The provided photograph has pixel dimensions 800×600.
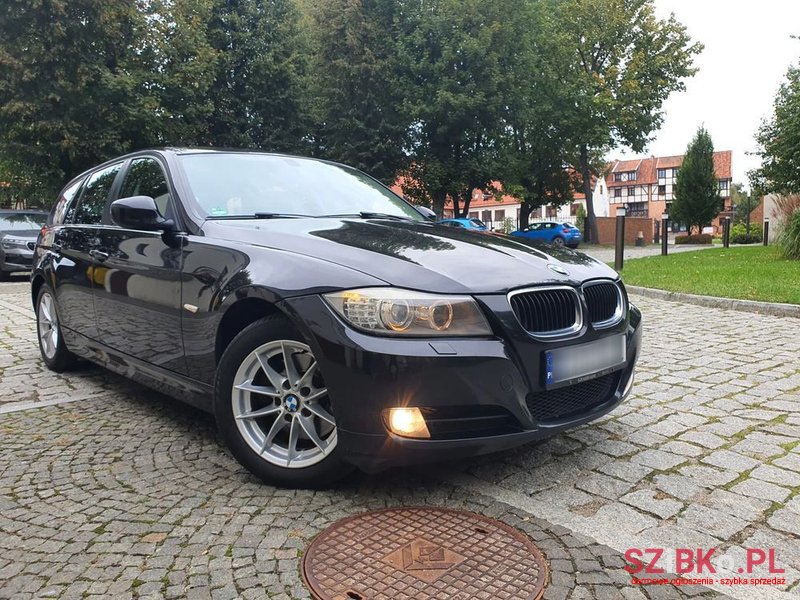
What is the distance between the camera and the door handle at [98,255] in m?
4.34

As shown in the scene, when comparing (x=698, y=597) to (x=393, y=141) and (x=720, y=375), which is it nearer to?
(x=720, y=375)

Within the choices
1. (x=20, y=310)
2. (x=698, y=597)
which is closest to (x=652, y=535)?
(x=698, y=597)

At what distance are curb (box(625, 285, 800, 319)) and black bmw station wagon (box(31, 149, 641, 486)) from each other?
5579 millimetres

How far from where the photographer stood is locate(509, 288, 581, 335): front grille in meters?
2.82

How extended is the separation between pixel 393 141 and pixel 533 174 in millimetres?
10642

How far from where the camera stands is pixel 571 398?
3.07 meters

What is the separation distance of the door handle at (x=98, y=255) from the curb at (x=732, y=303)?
25.1ft

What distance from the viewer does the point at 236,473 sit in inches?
128

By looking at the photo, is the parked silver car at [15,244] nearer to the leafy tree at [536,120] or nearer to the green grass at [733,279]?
the green grass at [733,279]

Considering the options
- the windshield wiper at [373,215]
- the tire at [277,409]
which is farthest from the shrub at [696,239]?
the tire at [277,409]

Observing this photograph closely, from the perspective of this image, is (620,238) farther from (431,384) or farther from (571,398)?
(431,384)

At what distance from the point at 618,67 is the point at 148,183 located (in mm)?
36148

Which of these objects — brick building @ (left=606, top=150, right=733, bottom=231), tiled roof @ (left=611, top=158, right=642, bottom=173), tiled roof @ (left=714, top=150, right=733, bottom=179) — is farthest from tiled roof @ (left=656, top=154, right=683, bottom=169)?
tiled roof @ (left=714, top=150, right=733, bottom=179)

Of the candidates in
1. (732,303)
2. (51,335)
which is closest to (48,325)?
(51,335)
